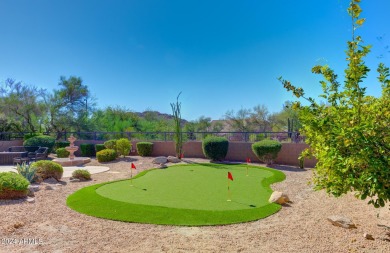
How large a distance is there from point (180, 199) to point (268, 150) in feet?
19.9

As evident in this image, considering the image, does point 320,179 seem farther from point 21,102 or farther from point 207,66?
point 21,102

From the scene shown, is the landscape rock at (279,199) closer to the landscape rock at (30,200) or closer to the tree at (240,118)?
the landscape rock at (30,200)

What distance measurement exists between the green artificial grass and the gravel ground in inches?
9.2

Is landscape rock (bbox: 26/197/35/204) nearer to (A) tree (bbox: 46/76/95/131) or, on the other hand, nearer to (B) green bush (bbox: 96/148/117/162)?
(B) green bush (bbox: 96/148/117/162)

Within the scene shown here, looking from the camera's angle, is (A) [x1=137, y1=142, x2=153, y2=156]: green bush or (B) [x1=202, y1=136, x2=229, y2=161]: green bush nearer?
(B) [x1=202, y1=136, x2=229, y2=161]: green bush

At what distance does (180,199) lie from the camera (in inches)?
226

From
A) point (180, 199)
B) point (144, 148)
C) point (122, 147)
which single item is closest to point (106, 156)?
point (122, 147)

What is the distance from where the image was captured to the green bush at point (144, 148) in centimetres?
1366

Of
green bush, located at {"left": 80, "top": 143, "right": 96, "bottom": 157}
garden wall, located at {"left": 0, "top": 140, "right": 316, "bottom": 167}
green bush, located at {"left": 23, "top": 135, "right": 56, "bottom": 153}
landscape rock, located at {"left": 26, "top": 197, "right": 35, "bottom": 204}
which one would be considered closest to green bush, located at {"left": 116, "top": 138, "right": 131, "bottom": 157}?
garden wall, located at {"left": 0, "top": 140, "right": 316, "bottom": 167}

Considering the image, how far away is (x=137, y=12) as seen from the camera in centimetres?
1216

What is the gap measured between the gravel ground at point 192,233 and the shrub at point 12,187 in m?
0.35

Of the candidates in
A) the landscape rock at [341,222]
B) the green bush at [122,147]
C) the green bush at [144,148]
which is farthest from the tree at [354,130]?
the green bush at [144,148]

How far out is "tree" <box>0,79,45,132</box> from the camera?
18.3 m

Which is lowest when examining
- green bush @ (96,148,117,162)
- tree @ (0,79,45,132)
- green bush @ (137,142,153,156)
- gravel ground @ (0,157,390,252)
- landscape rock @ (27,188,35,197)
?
gravel ground @ (0,157,390,252)
